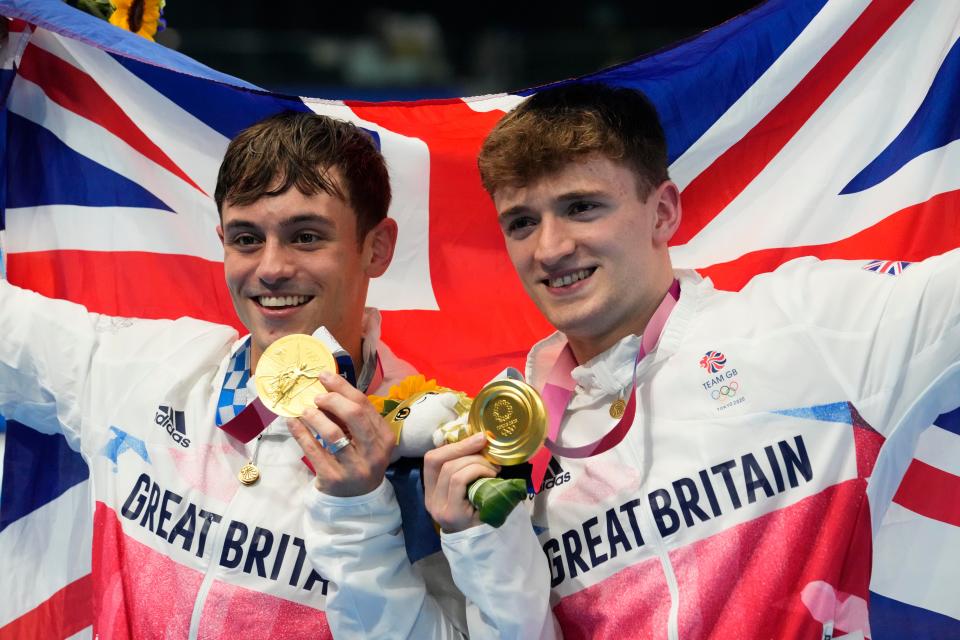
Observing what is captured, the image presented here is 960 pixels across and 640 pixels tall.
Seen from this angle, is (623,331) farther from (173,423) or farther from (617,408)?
(173,423)

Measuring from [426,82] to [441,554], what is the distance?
6.92 metres

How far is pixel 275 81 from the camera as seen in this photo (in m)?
8.50

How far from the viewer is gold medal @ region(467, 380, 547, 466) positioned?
8.23 ft

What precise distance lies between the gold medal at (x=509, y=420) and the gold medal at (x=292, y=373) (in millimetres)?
383

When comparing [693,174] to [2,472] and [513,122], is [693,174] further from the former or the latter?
[2,472]

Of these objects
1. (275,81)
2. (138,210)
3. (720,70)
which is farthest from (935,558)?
(275,81)

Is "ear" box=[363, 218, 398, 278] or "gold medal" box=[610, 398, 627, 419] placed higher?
"ear" box=[363, 218, 398, 278]

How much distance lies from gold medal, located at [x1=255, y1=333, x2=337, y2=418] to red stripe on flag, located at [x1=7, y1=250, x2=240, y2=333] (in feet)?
3.51

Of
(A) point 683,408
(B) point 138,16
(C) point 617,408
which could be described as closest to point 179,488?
(C) point 617,408

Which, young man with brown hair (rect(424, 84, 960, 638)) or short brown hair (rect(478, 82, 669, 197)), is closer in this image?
young man with brown hair (rect(424, 84, 960, 638))

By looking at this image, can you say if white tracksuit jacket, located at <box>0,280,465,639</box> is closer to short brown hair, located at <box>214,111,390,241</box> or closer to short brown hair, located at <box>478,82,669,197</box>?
short brown hair, located at <box>214,111,390,241</box>

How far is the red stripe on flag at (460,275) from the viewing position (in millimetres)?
3738

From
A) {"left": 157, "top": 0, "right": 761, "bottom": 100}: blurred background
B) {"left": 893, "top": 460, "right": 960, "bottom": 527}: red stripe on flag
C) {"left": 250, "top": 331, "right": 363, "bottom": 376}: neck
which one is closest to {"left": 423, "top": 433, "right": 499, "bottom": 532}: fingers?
{"left": 250, "top": 331, "right": 363, "bottom": 376}: neck

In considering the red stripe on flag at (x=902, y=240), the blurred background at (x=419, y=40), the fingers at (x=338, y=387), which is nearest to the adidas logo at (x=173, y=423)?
the fingers at (x=338, y=387)
